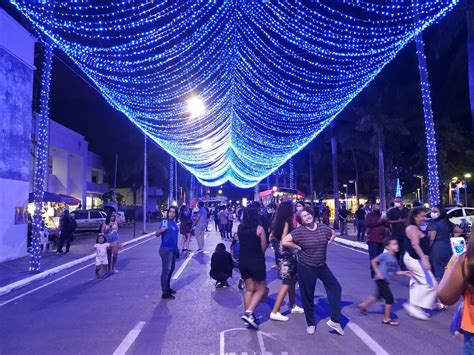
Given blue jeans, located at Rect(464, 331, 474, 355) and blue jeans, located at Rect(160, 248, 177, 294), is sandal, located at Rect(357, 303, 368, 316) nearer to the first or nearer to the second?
blue jeans, located at Rect(160, 248, 177, 294)

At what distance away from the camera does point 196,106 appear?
2358 cm

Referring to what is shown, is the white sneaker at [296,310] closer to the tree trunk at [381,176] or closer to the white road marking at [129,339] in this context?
the white road marking at [129,339]

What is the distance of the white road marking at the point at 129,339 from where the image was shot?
Result: 222 inches

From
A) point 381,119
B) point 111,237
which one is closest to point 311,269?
point 111,237

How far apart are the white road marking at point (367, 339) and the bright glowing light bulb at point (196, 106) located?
16.2 m

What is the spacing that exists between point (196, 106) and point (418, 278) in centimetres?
1799

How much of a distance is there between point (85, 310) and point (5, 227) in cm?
895

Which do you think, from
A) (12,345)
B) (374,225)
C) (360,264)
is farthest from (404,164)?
(12,345)

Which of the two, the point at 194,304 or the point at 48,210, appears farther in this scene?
the point at 48,210

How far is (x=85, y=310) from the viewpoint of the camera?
26.2 ft

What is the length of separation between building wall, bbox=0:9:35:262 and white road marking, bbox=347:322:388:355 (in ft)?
41.0

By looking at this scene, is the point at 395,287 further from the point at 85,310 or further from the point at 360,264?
the point at 85,310

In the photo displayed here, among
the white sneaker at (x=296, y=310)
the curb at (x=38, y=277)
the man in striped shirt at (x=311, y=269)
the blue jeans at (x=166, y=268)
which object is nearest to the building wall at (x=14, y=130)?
the curb at (x=38, y=277)

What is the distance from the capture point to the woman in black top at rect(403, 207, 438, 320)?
22.8ft
